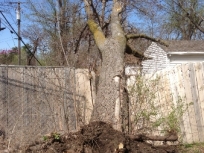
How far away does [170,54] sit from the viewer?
17.2 metres

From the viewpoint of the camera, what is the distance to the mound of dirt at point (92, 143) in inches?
168

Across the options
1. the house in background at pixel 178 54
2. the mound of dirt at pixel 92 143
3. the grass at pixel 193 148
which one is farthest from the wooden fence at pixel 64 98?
the house in background at pixel 178 54

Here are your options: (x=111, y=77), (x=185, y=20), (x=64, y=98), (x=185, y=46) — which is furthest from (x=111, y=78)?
(x=185, y=20)

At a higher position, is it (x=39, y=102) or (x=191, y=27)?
(x=191, y=27)

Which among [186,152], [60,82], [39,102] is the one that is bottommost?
[186,152]

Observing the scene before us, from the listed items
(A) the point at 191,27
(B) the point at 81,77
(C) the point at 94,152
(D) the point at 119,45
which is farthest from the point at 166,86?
(A) the point at 191,27

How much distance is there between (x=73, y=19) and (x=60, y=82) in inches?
205

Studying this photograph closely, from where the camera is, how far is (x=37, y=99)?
272 inches

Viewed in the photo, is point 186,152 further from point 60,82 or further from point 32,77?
point 32,77

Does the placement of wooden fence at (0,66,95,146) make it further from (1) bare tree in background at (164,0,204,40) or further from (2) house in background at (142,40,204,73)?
(1) bare tree in background at (164,0,204,40)

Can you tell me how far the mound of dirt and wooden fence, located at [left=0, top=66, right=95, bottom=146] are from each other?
1900 millimetres

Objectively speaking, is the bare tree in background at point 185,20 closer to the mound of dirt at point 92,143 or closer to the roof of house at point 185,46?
the roof of house at point 185,46

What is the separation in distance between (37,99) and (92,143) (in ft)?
9.62

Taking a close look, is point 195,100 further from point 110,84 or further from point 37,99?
point 37,99
